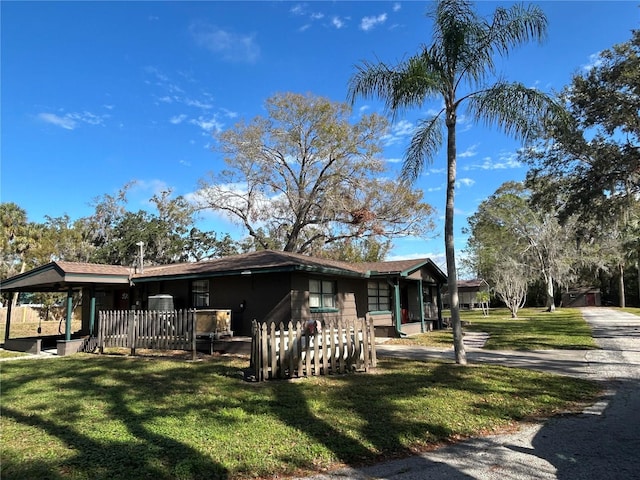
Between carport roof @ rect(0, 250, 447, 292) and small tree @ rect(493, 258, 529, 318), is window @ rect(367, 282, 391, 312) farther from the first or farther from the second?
small tree @ rect(493, 258, 529, 318)

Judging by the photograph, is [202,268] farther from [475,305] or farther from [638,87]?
[475,305]

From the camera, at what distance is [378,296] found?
19.8 m

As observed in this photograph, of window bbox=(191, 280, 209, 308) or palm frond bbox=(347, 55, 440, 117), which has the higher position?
palm frond bbox=(347, 55, 440, 117)

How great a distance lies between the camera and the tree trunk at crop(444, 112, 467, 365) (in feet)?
33.3

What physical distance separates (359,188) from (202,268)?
39.5ft

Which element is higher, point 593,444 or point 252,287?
point 252,287

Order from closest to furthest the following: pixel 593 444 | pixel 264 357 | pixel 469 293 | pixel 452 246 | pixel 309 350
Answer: pixel 593 444 → pixel 264 357 → pixel 309 350 → pixel 452 246 → pixel 469 293

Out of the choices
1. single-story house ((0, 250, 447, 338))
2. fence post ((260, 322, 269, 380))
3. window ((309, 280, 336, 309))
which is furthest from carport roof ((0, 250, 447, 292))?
fence post ((260, 322, 269, 380))

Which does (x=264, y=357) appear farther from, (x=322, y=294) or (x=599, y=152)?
(x=599, y=152)

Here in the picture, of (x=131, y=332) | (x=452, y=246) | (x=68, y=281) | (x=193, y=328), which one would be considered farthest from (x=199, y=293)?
(x=452, y=246)

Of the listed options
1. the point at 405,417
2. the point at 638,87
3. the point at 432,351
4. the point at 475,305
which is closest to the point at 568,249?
the point at 475,305

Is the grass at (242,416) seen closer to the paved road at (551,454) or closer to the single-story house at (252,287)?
the paved road at (551,454)

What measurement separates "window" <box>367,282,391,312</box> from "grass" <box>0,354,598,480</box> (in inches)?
368

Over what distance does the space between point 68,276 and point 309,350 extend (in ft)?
30.3
